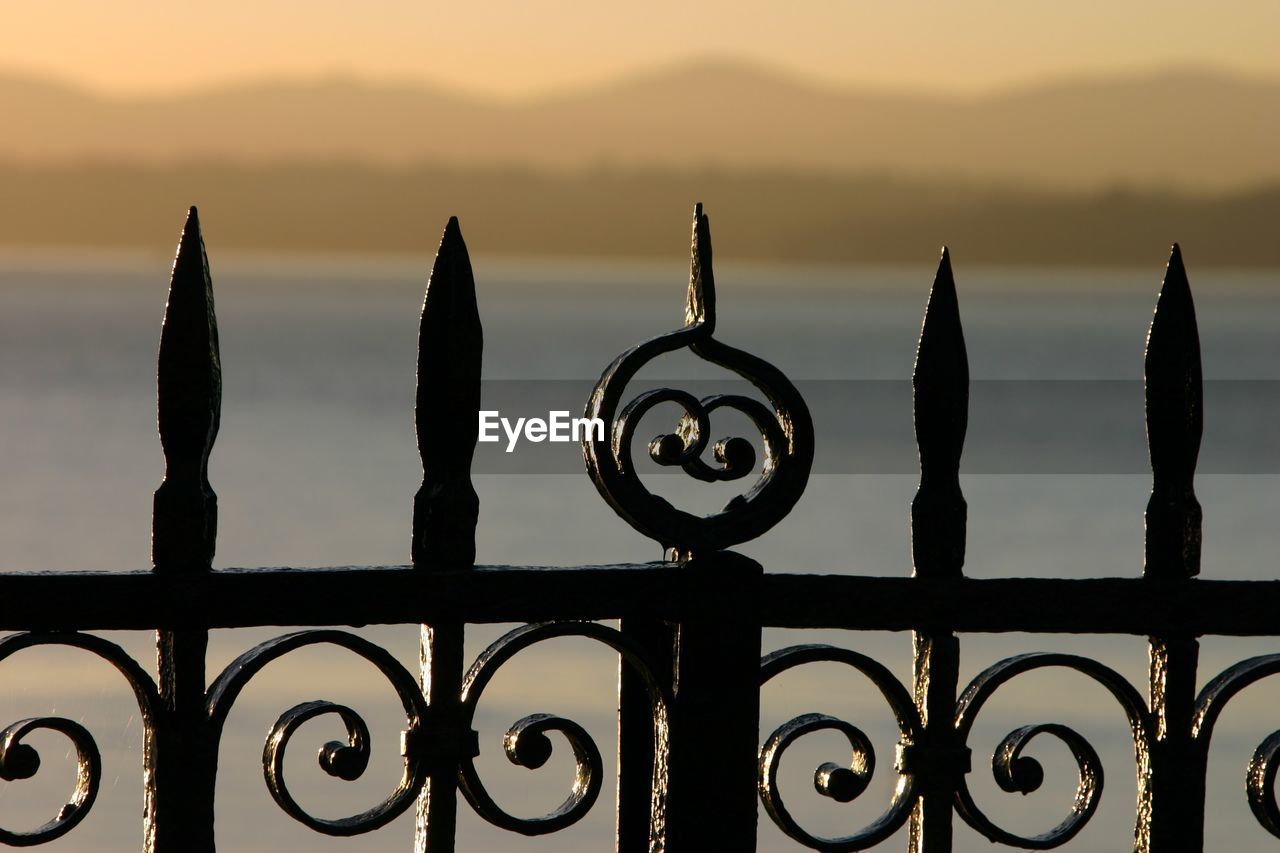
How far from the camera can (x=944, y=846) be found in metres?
2.32

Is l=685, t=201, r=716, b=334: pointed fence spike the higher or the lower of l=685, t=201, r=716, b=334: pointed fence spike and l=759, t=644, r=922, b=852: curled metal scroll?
the higher

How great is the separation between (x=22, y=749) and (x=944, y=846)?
1.27 metres

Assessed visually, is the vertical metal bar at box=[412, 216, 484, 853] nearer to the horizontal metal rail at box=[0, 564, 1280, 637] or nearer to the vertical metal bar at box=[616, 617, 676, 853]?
the horizontal metal rail at box=[0, 564, 1280, 637]

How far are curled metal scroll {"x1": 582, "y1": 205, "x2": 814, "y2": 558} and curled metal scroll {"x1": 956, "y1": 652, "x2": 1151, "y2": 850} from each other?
1.32 feet

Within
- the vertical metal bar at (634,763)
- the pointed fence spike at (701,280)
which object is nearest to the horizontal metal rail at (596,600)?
the vertical metal bar at (634,763)

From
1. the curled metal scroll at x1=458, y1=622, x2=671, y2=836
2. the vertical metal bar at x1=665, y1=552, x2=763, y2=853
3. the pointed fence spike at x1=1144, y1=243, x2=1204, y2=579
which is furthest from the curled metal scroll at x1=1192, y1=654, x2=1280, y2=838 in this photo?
the curled metal scroll at x1=458, y1=622, x2=671, y2=836

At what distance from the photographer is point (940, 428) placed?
2354 mm

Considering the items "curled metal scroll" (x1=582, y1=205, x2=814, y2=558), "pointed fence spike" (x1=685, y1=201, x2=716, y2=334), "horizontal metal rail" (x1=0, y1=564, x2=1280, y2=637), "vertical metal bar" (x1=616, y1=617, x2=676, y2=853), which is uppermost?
"pointed fence spike" (x1=685, y1=201, x2=716, y2=334)

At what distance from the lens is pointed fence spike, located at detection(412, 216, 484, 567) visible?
2.16 meters

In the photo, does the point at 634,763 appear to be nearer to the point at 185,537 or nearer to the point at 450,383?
the point at 450,383

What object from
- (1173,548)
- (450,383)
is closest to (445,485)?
(450,383)

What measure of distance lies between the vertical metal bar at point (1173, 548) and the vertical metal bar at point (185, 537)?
4.43 ft

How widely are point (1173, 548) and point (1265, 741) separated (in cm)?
34

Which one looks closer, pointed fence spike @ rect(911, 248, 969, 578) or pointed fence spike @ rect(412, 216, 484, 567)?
pointed fence spike @ rect(412, 216, 484, 567)
